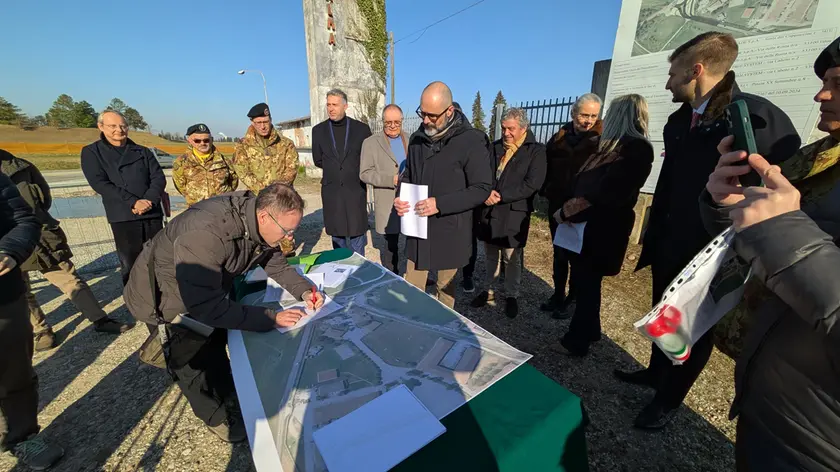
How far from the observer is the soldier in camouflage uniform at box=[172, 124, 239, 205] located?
11.8 ft

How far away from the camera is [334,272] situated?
87.5 inches

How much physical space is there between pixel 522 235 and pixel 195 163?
3660 mm

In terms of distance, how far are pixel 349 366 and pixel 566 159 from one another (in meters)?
2.71

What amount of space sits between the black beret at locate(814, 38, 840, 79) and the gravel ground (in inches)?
79.3

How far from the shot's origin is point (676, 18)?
3684 millimetres

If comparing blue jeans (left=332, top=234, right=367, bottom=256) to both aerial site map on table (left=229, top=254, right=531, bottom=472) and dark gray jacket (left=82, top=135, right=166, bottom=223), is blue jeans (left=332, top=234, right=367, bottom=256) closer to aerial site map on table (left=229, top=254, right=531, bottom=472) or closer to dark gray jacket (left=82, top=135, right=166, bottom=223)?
dark gray jacket (left=82, top=135, right=166, bottom=223)

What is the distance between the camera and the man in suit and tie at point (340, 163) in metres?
3.71

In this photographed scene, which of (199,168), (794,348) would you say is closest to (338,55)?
(199,168)

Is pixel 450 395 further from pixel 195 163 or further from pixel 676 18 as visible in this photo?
pixel 676 18

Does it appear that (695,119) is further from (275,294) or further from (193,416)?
(193,416)

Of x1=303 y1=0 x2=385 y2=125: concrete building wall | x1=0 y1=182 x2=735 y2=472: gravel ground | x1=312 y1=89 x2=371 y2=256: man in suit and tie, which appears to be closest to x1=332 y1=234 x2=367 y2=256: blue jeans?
x1=312 y1=89 x2=371 y2=256: man in suit and tie

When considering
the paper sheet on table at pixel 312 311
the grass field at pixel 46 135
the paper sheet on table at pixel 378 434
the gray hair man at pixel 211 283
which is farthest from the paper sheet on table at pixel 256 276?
the grass field at pixel 46 135

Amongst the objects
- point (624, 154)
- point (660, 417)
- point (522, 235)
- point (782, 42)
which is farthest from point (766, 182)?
point (782, 42)

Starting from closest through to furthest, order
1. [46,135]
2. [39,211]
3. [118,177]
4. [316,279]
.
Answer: [316,279] → [39,211] → [118,177] → [46,135]
